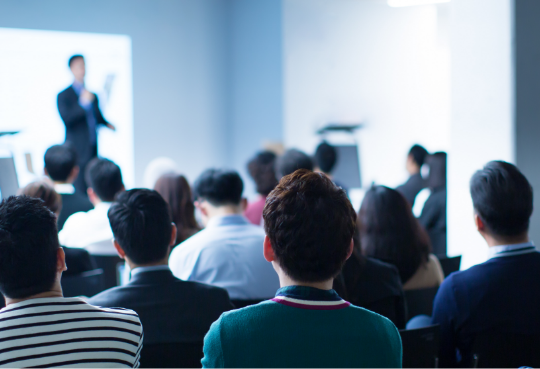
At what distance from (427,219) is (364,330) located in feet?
9.76

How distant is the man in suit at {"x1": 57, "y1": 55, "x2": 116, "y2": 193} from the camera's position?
204 inches

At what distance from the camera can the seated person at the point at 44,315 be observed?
1.16 metres

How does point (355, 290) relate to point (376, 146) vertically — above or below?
below

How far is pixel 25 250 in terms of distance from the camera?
1224 millimetres

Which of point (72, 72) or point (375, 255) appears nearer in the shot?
point (375, 255)

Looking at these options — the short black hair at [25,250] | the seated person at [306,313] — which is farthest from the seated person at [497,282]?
the short black hair at [25,250]

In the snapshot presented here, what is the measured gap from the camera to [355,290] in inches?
75.1

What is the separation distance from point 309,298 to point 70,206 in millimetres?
2648

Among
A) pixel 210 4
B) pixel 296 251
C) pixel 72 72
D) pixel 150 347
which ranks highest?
pixel 210 4

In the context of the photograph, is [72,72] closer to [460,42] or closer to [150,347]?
[460,42]

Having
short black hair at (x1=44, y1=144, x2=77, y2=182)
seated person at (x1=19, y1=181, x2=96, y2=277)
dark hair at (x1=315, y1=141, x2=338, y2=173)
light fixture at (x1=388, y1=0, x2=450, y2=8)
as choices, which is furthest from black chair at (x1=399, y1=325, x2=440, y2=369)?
light fixture at (x1=388, y1=0, x2=450, y2=8)

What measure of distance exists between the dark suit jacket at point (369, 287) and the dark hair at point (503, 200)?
1.32 ft

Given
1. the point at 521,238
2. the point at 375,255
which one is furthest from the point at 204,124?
the point at 521,238

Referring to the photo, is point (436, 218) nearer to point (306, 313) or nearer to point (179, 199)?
point (179, 199)
